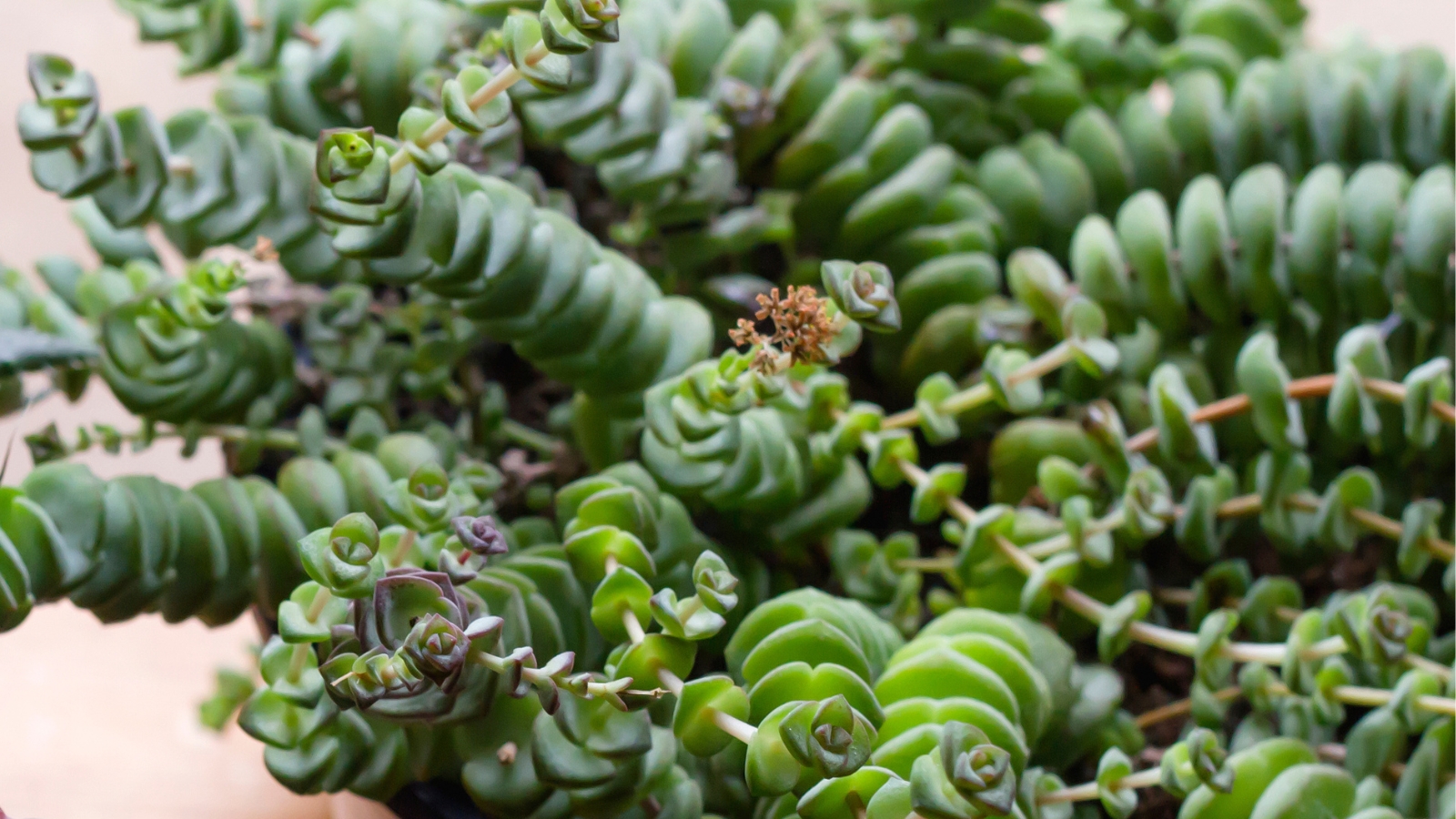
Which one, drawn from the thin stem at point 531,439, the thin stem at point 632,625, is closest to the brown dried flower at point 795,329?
the thin stem at point 632,625

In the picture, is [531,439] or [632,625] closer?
[632,625]

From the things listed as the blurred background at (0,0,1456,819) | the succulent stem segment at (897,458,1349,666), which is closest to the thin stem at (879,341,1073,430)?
the succulent stem segment at (897,458,1349,666)

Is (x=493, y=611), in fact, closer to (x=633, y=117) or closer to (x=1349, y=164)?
(x=633, y=117)

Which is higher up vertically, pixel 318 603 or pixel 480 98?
pixel 480 98

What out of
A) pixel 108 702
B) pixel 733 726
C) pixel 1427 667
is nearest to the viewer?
pixel 733 726

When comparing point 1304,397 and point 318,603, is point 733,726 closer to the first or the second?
point 318,603

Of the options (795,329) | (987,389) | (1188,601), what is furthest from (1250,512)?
(795,329)

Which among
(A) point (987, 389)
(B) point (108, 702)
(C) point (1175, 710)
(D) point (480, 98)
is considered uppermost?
(D) point (480, 98)

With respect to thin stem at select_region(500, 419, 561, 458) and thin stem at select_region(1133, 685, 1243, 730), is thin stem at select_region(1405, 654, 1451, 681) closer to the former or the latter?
thin stem at select_region(1133, 685, 1243, 730)
